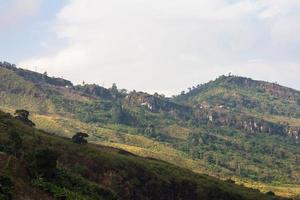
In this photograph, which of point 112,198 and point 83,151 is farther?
point 83,151

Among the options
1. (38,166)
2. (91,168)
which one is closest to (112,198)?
(38,166)

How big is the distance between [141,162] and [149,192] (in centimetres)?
1436

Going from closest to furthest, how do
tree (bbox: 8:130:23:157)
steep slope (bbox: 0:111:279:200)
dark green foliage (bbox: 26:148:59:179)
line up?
dark green foliage (bbox: 26:148:59:179)
steep slope (bbox: 0:111:279:200)
tree (bbox: 8:130:23:157)

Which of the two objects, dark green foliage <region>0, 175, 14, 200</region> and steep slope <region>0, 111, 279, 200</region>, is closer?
dark green foliage <region>0, 175, 14, 200</region>

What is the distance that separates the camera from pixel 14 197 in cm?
5888

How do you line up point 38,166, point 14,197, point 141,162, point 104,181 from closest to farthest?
point 14,197, point 38,166, point 104,181, point 141,162

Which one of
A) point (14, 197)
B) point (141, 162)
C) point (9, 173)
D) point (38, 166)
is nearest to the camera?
point (14, 197)

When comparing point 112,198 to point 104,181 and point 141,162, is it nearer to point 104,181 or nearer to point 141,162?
point 104,181

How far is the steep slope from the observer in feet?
254

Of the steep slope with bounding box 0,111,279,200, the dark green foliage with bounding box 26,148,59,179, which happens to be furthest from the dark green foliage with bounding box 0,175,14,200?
the steep slope with bounding box 0,111,279,200

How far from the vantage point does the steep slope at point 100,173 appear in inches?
3044

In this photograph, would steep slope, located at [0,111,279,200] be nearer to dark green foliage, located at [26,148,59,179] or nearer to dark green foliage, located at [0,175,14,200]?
dark green foliage, located at [26,148,59,179]

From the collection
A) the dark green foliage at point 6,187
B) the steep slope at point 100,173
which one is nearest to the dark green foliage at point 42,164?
the steep slope at point 100,173

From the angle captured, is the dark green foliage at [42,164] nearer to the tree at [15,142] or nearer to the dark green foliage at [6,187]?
the dark green foliage at [6,187]
